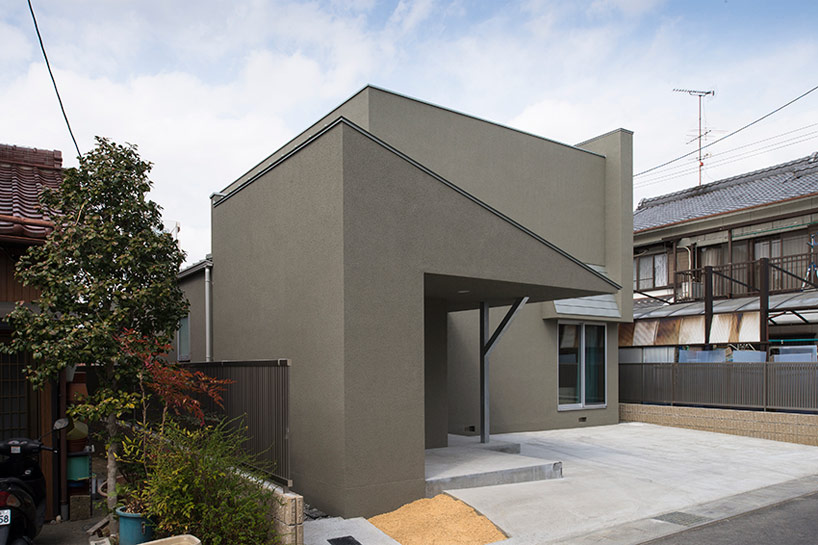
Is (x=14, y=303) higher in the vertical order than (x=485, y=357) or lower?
higher

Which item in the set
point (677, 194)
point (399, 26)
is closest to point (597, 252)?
point (399, 26)

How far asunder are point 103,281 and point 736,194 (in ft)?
68.5

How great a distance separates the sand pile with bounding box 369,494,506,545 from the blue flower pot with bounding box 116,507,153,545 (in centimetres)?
221

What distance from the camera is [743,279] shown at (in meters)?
18.0

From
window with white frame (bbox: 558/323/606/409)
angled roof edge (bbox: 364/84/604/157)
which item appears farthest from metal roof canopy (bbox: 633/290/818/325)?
angled roof edge (bbox: 364/84/604/157)

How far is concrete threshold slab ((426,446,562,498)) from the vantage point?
7.36 metres

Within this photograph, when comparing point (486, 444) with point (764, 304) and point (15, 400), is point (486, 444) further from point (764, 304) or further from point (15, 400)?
point (764, 304)

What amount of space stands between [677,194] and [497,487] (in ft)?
66.5

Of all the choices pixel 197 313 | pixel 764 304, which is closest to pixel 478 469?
pixel 197 313

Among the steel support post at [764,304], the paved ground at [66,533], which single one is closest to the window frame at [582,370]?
the steel support post at [764,304]

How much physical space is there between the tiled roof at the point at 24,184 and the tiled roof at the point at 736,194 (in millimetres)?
17624

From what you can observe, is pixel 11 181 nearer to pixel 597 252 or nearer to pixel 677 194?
pixel 597 252

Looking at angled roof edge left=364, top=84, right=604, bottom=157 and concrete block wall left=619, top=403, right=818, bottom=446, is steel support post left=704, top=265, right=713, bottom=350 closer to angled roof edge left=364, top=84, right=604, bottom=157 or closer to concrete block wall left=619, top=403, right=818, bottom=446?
concrete block wall left=619, top=403, right=818, bottom=446

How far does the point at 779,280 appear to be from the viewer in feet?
56.6
